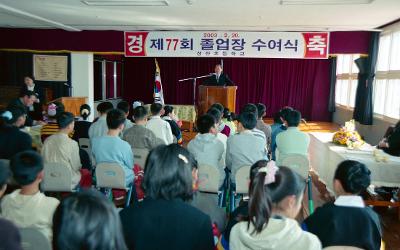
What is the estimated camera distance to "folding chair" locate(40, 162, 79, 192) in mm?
3080

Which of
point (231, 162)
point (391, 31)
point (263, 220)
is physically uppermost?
point (391, 31)

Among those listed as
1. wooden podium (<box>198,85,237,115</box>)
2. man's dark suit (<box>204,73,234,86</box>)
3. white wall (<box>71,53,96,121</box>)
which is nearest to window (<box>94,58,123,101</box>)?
white wall (<box>71,53,96,121</box>)

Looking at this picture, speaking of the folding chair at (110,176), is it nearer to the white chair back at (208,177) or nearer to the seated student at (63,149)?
the seated student at (63,149)

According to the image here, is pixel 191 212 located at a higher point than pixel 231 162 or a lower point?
higher

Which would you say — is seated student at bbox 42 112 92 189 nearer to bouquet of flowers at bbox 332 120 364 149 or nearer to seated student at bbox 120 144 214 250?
seated student at bbox 120 144 214 250

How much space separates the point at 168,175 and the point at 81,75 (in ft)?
24.7

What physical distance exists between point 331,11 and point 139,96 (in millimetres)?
8459

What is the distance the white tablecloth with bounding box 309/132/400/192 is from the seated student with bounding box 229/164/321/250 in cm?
284

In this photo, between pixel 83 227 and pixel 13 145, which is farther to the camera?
pixel 13 145

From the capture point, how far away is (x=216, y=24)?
23.5 ft

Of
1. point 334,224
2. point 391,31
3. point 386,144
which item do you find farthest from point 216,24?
point 334,224

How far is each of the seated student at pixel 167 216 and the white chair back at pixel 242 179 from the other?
1.72 metres

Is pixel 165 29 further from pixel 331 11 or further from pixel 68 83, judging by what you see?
pixel 331 11

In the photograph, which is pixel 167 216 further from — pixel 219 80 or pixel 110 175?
pixel 219 80
